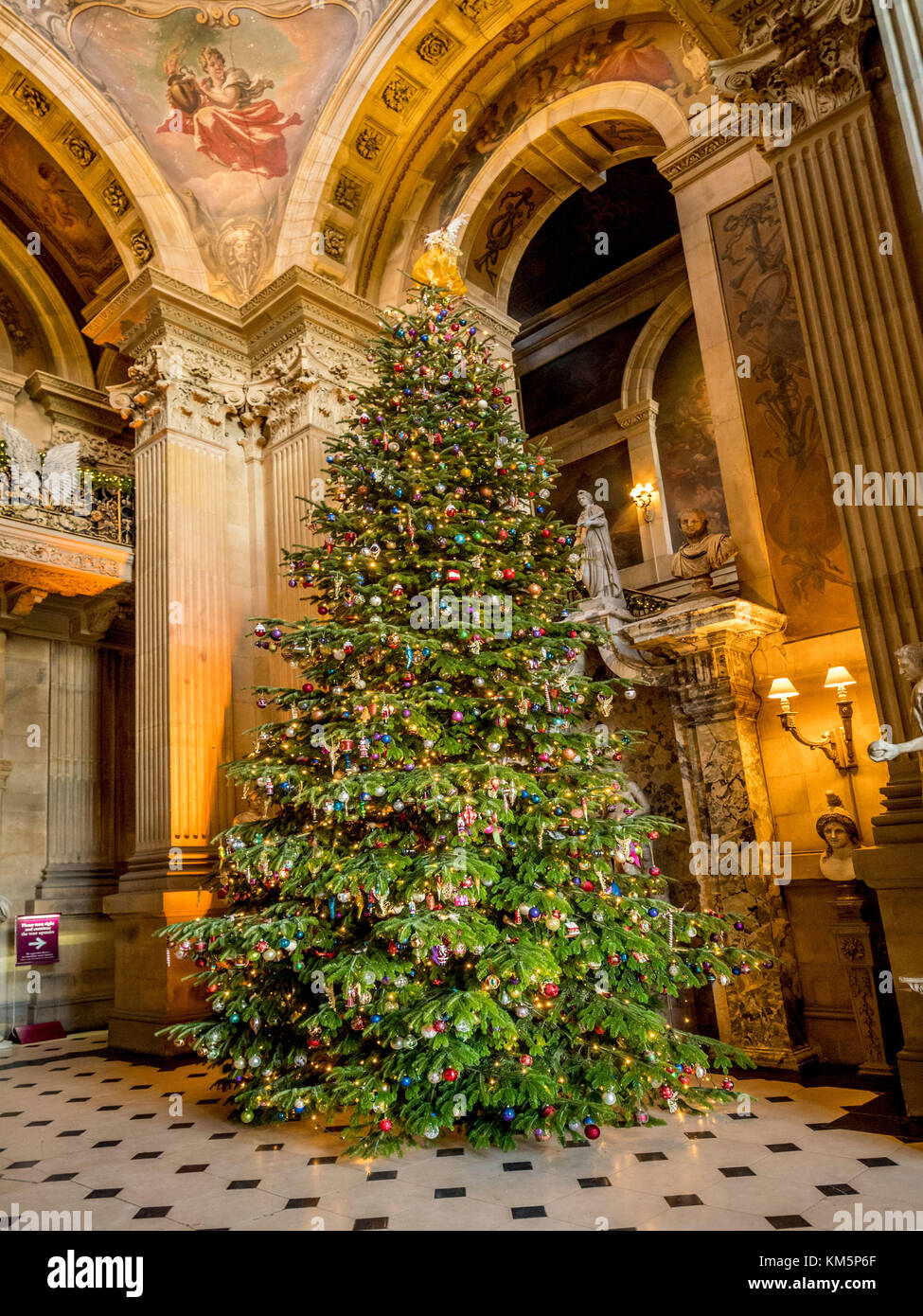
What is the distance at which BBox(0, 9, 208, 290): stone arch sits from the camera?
10.0 metres

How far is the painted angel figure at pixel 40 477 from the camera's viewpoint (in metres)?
11.7

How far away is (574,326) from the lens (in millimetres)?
16578

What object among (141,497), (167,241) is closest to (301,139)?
(167,241)

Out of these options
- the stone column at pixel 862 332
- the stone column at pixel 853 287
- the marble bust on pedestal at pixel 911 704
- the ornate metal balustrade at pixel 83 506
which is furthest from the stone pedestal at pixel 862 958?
the ornate metal balustrade at pixel 83 506

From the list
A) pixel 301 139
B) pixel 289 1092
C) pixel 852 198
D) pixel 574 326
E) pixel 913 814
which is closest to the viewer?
pixel 913 814

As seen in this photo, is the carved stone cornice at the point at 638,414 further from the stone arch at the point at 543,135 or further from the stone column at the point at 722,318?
the stone column at the point at 722,318

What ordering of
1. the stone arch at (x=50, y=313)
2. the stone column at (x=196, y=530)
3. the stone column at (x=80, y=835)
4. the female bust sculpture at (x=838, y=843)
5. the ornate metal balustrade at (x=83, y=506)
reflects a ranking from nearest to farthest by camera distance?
the female bust sculpture at (x=838, y=843), the stone column at (x=196, y=530), the ornate metal balustrade at (x=83, y=506), the stone column at (x=80, y=835), the stone arch at (x=50, y=313)

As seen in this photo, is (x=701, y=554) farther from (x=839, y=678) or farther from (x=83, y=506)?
(x=83, y=506)

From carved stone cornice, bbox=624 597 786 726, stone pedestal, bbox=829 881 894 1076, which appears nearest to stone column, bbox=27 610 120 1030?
carved stone cornice, bbox=624 597 786 726

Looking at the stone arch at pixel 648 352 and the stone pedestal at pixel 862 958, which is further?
the stone arch at pixel 648 352

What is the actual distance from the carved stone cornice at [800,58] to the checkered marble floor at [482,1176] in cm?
649
